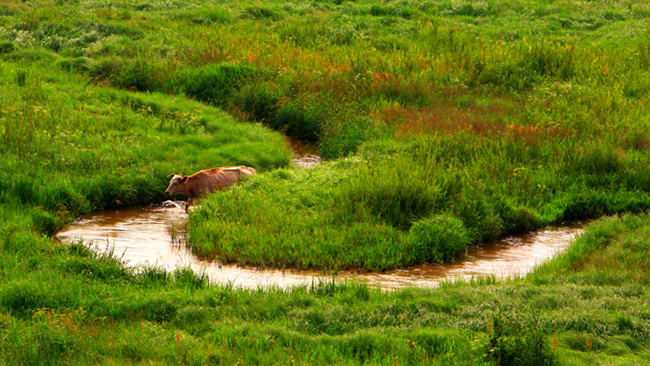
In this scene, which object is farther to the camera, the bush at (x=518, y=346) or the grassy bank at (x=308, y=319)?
the grassy bank at (x=308, y=319)

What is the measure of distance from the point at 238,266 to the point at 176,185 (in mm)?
3125

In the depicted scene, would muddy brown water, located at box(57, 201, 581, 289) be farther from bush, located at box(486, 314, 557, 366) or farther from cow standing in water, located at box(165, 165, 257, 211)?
bush, located at box(486, 314, 557, 366)

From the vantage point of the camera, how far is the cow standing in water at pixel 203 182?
13.1m

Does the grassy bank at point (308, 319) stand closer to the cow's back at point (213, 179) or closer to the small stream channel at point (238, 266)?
the small stream channel at point (238, 266)

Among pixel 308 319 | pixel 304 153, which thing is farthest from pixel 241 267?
pixel 304 153

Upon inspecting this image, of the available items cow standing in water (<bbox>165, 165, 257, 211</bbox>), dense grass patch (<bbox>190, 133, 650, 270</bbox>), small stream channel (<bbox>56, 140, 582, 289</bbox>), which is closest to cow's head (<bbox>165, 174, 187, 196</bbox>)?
cow standing in water (<bbox>165, 165, 257, 211</bbox>)

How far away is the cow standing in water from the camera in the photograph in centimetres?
1311

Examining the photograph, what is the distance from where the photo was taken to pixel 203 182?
1336 cm

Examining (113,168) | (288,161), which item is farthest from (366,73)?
(113,168)

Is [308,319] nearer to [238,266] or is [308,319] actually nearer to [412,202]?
[238,266]

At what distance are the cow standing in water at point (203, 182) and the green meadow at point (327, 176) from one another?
349 millimetres

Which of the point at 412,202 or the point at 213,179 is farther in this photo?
the point at 213,179

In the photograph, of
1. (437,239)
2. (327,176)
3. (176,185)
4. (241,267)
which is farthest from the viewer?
(327,176)

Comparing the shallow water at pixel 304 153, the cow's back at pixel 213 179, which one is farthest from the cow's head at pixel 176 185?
the shallow water at pixel 304 153
